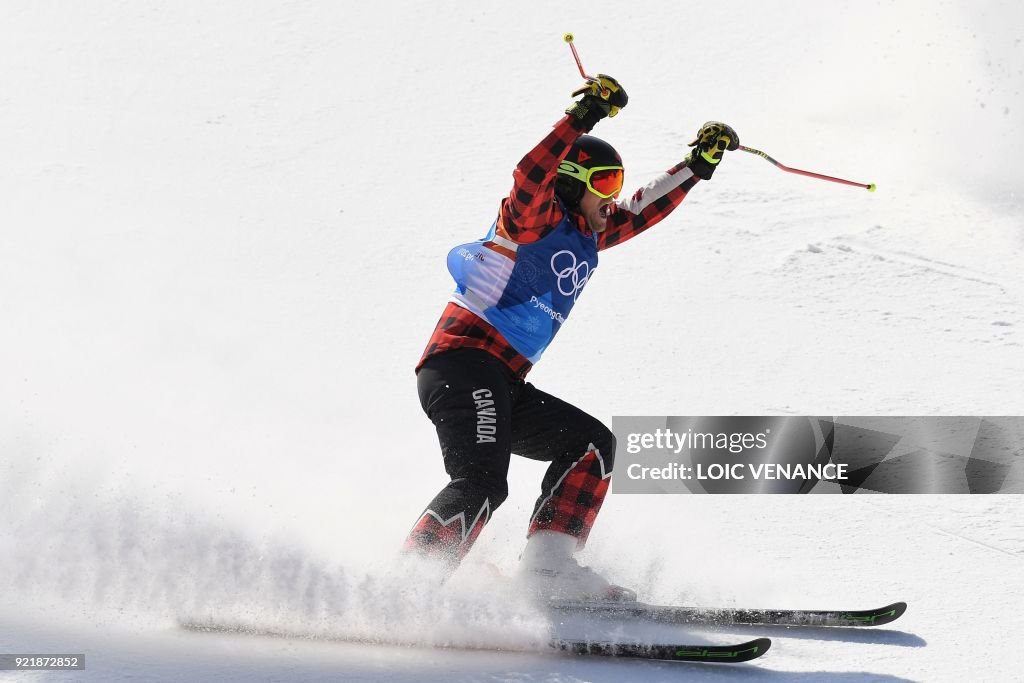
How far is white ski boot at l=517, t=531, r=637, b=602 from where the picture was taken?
386cm

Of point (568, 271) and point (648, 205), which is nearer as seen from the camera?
point (568, 271)

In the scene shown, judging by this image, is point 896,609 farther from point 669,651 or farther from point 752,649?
point 669,651

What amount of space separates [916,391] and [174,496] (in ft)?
13.4

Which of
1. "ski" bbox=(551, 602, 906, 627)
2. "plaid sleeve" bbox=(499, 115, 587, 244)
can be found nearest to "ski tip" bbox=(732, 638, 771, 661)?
"ski" bbox=(551, 602, 906, 627)

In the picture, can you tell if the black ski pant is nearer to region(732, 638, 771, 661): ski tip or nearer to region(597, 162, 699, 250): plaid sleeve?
region(597, 162, 699, 250): plaid sleeve

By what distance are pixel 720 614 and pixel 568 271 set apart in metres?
1.33

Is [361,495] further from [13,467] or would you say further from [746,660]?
[746,660]

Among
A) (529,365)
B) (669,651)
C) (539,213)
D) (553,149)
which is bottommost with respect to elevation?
(669,651)

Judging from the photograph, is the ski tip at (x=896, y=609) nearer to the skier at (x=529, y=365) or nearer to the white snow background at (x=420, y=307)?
the white snow background at (x=420, y=307)

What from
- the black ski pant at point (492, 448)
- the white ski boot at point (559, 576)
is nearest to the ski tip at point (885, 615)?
the white ski boot at point (559, 576)

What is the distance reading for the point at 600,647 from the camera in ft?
11.1

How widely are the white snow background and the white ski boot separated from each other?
19 centimetres
